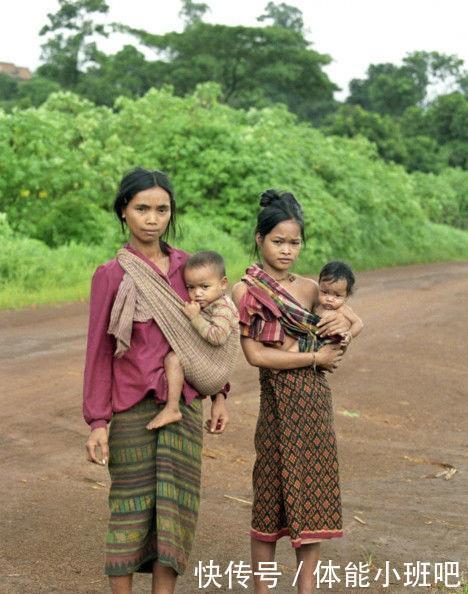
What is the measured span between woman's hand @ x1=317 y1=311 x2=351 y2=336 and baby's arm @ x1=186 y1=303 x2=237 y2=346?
1.35 feet

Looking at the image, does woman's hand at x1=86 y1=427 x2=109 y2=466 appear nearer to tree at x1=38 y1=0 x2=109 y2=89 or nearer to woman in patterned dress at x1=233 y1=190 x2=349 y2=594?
woman in patterned dress at x1=233 y1=190 x2=349 y2=594

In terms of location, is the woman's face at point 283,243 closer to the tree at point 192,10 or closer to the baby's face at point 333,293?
the baby's face at point 333,293

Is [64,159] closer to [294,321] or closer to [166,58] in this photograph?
[294,321]

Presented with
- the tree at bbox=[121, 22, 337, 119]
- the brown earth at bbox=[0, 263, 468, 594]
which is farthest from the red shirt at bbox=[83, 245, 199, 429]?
the tree at bbox=[121, 22, 337, 119]

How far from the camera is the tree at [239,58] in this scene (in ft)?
132

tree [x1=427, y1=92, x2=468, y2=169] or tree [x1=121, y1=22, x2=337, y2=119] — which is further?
tree [x1=427, y1=92, x2=468, y2=169]

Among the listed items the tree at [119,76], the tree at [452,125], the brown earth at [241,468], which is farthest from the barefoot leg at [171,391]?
the tree at [452,125]

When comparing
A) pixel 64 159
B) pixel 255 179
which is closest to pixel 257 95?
pixel 255 179

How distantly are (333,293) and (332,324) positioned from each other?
0.11m

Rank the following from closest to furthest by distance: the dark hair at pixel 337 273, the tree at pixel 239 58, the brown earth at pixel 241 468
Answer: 1. the dark hair at pixel 337 273
2. the brown earth at pixel 241 468
3. the tree at pixel 239 58

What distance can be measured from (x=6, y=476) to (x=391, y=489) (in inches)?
81.7

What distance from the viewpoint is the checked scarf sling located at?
375 centimetres

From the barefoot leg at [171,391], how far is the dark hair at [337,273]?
0.69 meters

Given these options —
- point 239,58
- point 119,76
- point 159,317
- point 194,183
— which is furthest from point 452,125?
point 159,317
